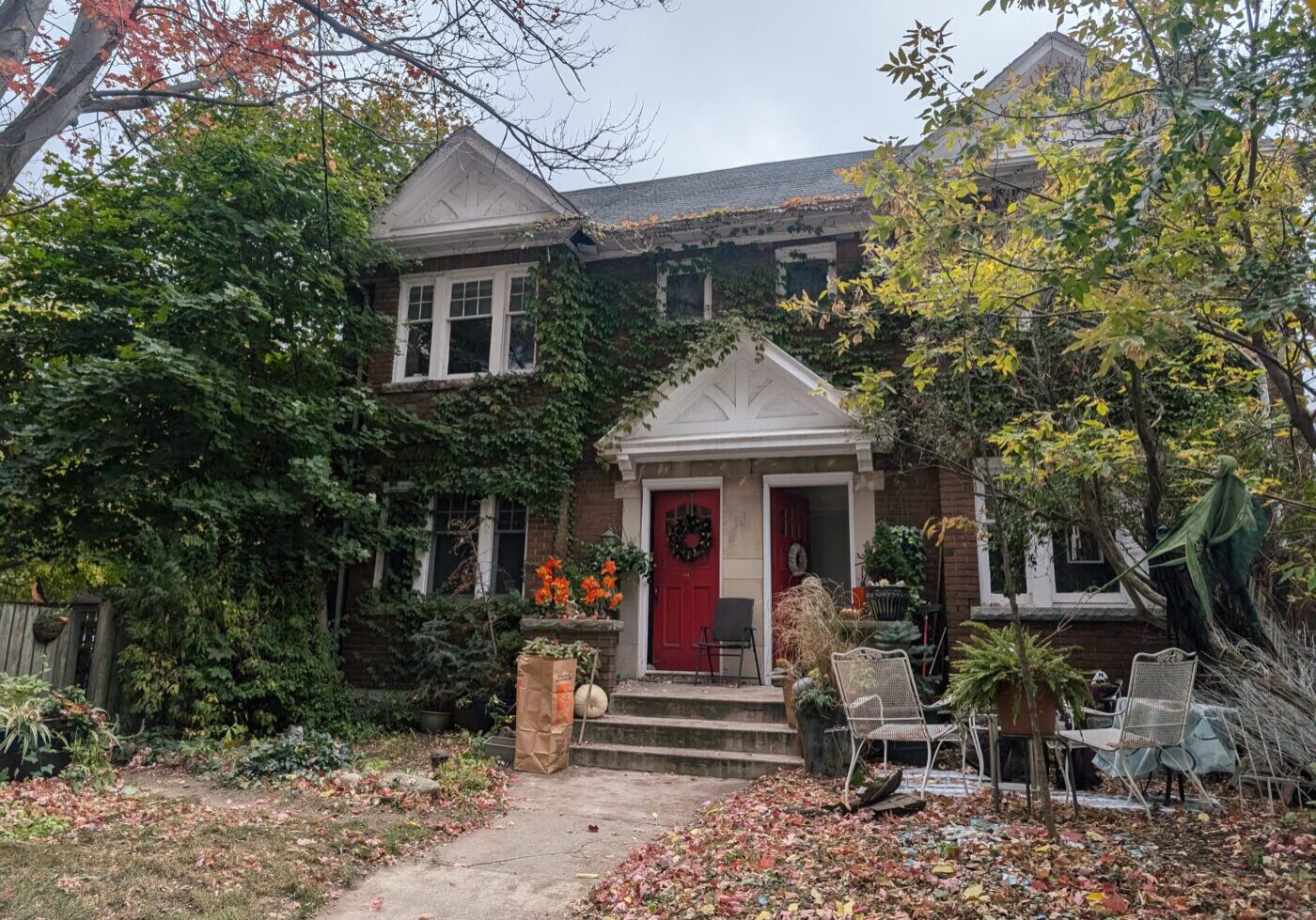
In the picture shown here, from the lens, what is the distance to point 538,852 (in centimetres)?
508

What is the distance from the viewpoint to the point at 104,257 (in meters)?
9.30

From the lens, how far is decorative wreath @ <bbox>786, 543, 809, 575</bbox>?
10.1 meters

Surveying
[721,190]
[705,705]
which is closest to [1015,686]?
[705,705]

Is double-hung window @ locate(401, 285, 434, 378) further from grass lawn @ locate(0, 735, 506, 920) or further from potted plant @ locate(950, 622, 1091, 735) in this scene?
potted plant @ locate(950, 622, 1091, 735)

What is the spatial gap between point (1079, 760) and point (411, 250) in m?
10.1

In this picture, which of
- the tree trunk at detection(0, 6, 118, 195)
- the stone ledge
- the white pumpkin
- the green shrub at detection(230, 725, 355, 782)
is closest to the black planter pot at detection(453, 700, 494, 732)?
the stone ledge

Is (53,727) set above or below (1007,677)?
below

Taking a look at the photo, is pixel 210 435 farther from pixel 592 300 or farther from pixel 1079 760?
pixel 1079 760

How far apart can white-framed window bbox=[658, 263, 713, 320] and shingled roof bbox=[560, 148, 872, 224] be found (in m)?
0.95

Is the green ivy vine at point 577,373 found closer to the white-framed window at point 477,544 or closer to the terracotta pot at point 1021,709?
the white-framed window at point 477,544

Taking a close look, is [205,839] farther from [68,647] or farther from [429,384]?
[429,384]

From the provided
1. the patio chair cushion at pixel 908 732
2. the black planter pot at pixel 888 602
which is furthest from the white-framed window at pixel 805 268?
the patio chair cushion at pixel 908 732

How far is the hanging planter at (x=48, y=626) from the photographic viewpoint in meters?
7.73

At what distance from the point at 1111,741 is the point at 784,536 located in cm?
531
